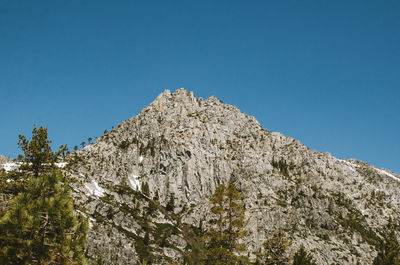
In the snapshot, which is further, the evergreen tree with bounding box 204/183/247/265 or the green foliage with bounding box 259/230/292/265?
the green foliage with bounding box 259/230/292/265

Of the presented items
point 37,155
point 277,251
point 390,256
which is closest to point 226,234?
point 277,251

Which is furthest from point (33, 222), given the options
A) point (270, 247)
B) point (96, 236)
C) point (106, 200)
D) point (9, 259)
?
point (106, 200)

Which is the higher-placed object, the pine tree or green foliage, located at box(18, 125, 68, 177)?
green foliage, located at box(18, 125, 68, 177)

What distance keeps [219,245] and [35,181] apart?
835 inches

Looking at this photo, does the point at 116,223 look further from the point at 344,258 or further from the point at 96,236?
the point at 344,258

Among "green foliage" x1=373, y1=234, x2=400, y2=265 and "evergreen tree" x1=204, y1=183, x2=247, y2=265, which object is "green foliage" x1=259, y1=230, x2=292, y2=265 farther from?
"green foliage" x1=373, y1=234, x2=400, y2=265

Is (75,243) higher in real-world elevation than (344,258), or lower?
lower

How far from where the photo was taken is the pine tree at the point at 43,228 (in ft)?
51.4

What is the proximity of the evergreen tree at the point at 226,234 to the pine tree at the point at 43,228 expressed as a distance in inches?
677

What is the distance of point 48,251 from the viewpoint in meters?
16.8

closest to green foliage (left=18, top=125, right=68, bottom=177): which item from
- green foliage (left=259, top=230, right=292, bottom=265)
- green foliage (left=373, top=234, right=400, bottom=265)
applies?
green foliage (left=259, top=230, right=292, bottom=265)

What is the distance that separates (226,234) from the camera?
107 feet

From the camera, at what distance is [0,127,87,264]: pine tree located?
15.7 m

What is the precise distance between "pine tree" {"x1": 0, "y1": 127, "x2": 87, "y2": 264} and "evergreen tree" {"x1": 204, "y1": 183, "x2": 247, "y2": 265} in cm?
1720
